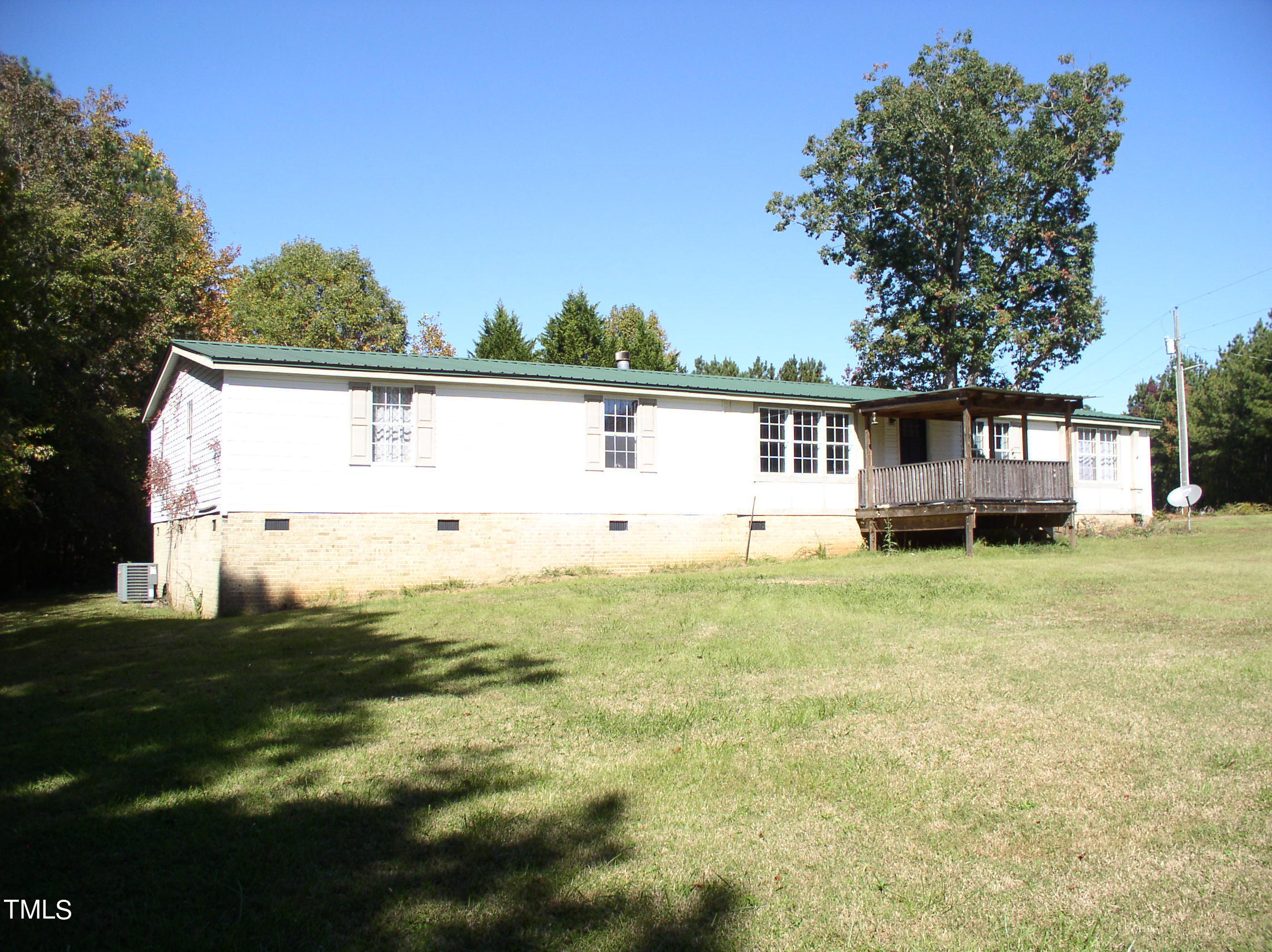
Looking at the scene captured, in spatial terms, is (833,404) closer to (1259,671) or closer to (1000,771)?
(1259,671)

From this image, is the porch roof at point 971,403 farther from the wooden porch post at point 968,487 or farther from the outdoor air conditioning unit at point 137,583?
the outdoor air conditioning unit at point 137,583

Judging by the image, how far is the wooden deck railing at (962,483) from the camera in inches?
786

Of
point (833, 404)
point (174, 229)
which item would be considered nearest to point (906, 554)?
point (833, 404)

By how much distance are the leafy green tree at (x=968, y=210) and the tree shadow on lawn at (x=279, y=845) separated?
30014mm

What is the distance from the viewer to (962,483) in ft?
65.3

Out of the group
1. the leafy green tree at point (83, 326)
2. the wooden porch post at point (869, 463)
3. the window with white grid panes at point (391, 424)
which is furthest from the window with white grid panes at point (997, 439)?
the leafy green tree at point (83, 326)

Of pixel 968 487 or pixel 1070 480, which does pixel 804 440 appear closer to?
pixel 968 487

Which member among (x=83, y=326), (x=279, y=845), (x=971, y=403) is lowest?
(x=279, y=845)

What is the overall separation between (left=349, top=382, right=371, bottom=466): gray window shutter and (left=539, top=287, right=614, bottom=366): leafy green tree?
19027mm

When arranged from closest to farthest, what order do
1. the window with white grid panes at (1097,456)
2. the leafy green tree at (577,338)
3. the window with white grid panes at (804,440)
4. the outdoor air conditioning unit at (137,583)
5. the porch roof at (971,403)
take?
the porch roof at (971,403) → the outdoor air conditioning unit at (137,583) → the window with white grid panes at (804,440) → the window with white grid panes at (1097,456) → the leafy green tree at (577,338)

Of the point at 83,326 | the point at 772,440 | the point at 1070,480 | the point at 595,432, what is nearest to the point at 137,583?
the point at 83,326

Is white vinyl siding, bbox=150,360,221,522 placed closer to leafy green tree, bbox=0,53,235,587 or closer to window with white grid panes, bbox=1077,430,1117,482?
leafy green tree, bbox=0,53,235,587

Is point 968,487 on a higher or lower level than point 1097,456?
lower

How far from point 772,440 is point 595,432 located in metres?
4.34
